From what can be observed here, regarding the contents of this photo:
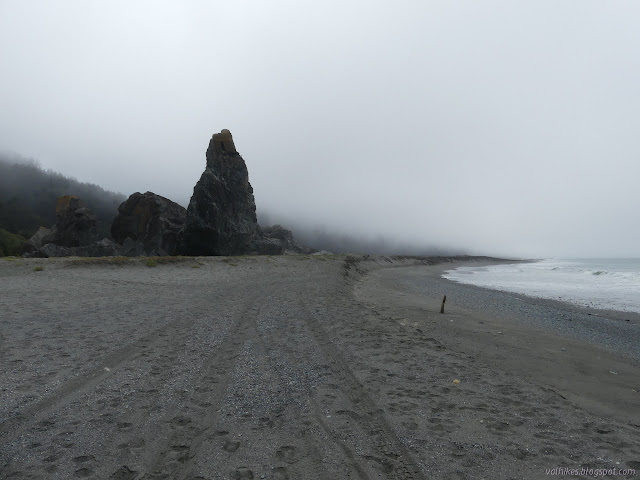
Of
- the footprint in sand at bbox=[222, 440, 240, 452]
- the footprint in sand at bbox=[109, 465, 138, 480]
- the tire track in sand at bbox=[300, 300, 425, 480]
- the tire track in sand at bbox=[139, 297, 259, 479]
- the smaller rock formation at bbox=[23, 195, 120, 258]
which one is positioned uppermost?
the smaller rock formation at bbox=[23, 195, 120, 258]

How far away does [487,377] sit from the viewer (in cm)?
773

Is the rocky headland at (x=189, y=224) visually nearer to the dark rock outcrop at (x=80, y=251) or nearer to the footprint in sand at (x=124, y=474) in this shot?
the dark rock outcrop at (x=80, y=251)

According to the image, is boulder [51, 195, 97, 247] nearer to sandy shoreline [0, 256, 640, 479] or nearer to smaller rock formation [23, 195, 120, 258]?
smaller rock formation [23, 195, 120, 258]

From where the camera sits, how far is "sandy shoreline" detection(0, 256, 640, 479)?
15.0ft

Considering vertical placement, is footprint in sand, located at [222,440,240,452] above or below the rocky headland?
below

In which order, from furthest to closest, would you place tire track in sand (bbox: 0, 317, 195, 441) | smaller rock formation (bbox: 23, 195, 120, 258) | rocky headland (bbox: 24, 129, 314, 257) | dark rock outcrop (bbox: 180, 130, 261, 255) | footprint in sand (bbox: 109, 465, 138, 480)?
smaller rock formation (bbox: 23, 195, 120, 258)
rocky headland (bbox: 24, 129, 314, 257)
dark rock outcrop (bbox: 180, 130, 261, 255)
tire track in sand (bbox: 0, 317, 195, 441)
footprint in sand (bbox: 109, 465, 138, 480)

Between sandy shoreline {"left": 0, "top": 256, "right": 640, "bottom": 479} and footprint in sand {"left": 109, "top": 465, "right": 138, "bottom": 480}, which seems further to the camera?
sandy shoreline {"left": 0, "top": 256, "right": 640, "bottom": 479}

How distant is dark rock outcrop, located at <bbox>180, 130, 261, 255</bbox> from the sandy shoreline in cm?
3977

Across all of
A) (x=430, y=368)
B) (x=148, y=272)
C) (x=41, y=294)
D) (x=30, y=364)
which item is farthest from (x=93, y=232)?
(x=430, y=368)

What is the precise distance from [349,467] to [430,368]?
4281 mm

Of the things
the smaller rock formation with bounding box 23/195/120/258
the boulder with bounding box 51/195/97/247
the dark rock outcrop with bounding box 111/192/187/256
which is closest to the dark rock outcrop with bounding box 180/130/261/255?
the dark rock outcrop with bounding box 111/192/187/256

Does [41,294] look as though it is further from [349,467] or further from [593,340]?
[593,340]

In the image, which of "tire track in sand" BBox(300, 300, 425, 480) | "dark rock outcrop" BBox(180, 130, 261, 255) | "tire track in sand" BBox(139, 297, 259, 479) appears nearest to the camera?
"tire track in sand" BBox(139, 297, 259, 479)

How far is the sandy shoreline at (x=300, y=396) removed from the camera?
180 inches
